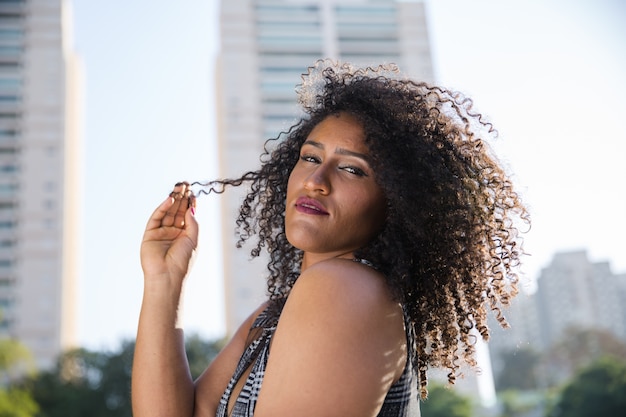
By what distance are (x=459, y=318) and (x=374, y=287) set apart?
456mm

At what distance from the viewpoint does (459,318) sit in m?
1.61

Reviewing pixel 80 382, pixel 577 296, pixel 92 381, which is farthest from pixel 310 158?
pixel 577 296

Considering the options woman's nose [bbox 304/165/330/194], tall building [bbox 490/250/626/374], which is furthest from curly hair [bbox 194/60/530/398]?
tall building [bbox 490/250/626/374]

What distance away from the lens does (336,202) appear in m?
1.47

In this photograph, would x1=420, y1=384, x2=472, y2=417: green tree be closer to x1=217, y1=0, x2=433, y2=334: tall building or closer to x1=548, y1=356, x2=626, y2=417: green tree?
x1=548, y1=356, x2=626, y2=417: green tree

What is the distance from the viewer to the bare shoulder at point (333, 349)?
1.10 metres

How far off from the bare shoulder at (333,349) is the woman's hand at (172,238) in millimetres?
498

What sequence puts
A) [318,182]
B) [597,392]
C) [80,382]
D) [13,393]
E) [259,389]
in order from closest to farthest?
[259,389]
[318,182]
[13,393]
[597,392]
[80,382]

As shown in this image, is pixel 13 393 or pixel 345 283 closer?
pixel 345 283

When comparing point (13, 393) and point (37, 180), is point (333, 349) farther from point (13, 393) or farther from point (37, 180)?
point (37, 180)

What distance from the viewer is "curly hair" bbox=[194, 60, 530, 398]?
1.49 metres

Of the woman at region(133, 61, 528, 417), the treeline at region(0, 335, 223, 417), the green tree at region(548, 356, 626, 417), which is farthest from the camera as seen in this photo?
the green tree at region(548, 356, 626, 417)

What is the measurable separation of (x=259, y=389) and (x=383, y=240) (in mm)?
388

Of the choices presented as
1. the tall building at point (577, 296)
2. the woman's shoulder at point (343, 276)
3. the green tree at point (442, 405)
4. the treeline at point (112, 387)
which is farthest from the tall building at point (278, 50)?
the woman's shoulder at point (343, 276)
